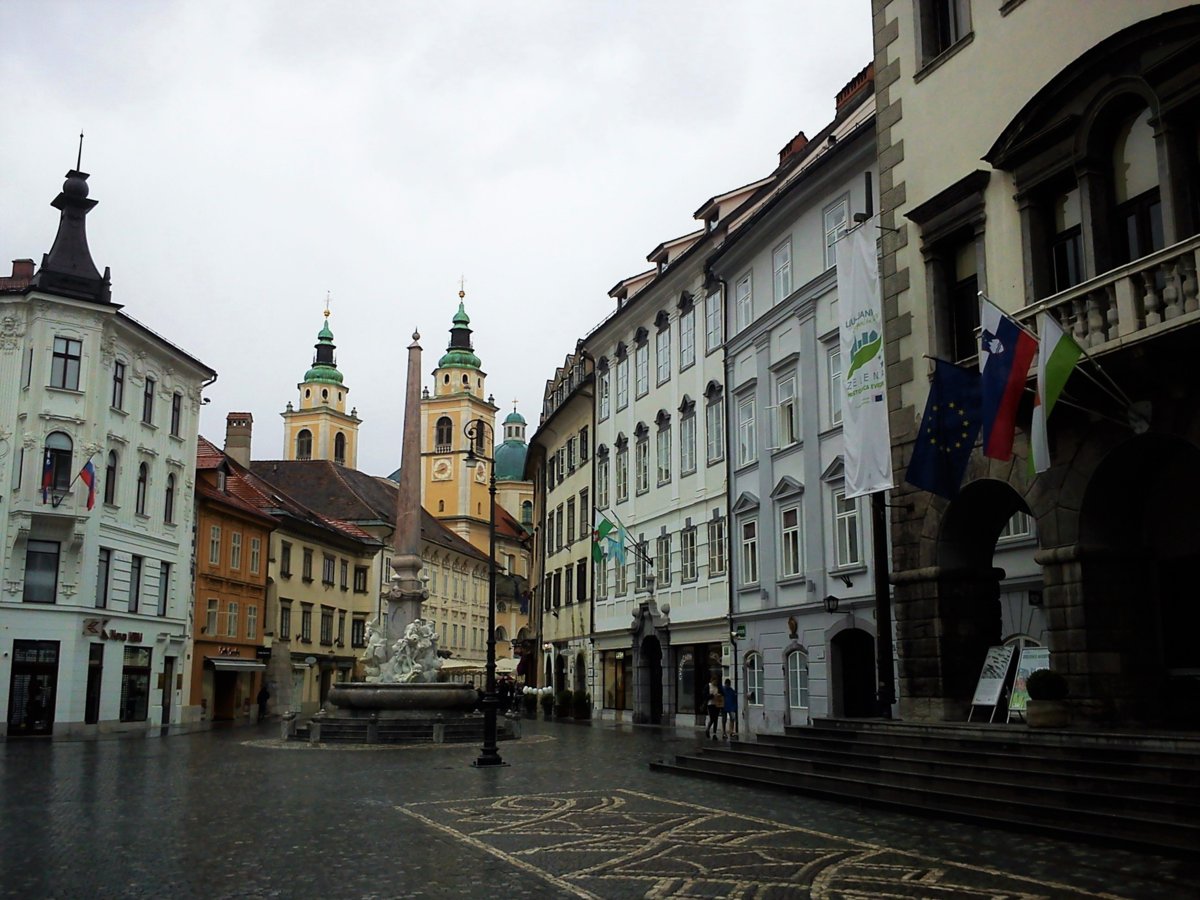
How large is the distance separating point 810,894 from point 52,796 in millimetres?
12940

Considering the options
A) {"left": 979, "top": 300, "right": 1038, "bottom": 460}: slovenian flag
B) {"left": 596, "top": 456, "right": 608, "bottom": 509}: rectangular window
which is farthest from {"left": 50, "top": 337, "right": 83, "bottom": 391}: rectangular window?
{"left": 979, "top": 300, "right": 1038, "bottom": 460}: slovenian flag

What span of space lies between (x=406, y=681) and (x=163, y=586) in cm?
1604

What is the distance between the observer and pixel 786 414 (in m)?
32.0

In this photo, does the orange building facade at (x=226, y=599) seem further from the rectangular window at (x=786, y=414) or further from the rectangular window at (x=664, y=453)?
the rectangular window at (x=786, y=414)

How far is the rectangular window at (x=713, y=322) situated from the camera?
121 ft

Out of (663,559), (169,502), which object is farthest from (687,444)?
(169,502)

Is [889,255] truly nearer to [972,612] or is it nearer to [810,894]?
[972,612]

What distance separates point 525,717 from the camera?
51688 millimetres

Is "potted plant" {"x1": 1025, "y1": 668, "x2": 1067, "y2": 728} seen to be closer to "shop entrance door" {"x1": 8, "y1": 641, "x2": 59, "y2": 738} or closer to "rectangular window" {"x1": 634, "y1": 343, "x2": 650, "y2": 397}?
"rectangular window" {"x1": 634, "y1": 343, "x2": 650, "y2": 397}

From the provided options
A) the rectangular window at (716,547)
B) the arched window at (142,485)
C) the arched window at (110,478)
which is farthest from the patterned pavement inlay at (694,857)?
the arched window at (142,485)

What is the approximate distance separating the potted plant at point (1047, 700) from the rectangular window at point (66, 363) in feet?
113

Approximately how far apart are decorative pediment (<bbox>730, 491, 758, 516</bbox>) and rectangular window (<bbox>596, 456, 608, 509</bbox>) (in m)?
13.0

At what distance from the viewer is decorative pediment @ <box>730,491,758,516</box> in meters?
33.6

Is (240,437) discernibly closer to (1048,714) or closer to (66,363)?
(66,363)
